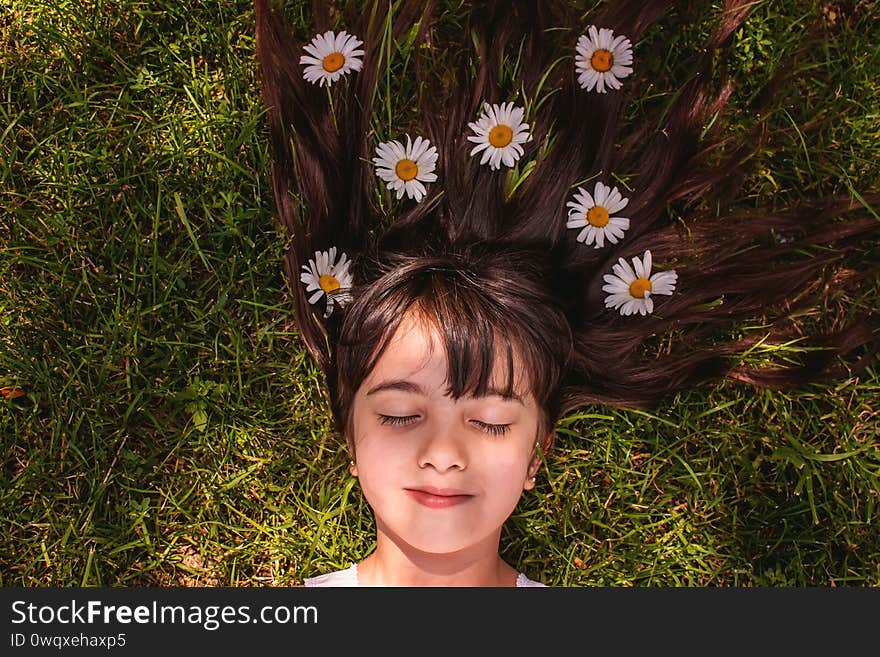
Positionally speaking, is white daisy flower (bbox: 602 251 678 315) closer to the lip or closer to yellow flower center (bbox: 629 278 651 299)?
yellow flower center (bbox: 629 278 651 299)

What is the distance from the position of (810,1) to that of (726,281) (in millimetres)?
940

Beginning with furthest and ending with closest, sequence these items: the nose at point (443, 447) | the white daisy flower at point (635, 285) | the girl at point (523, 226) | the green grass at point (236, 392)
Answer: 1. the green grass at point (236, 392)
2. the white daisy flower at point (635, 285)
3. the girl at point (523, 226)
4. the nose at point (443, 447)

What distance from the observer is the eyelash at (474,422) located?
6.17 feet

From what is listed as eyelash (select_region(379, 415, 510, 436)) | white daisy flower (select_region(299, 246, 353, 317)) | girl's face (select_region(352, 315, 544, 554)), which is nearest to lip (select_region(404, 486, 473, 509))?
girl's face (select_region(352, 315, 544, 554))

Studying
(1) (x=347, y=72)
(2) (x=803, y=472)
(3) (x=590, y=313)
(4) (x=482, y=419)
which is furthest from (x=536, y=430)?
(1) (x=347, y=72)

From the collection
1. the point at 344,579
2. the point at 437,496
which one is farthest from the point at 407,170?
the point at 344,579

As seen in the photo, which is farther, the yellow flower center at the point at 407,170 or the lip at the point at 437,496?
the yellow flower center at the point at 407,170

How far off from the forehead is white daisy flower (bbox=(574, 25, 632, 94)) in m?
0.79

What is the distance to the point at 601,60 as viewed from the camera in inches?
86.3

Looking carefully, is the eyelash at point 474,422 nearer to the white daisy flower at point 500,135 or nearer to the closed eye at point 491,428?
the closed eye at point 491,428

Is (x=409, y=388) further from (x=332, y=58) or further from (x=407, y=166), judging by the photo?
(x=332, y=58)

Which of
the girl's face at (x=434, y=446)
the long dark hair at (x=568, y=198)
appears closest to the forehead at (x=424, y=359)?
the girl's face at (x=434, y=446)

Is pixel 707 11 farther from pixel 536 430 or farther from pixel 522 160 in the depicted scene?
pixel 536 430

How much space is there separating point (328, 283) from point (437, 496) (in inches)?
25.0
